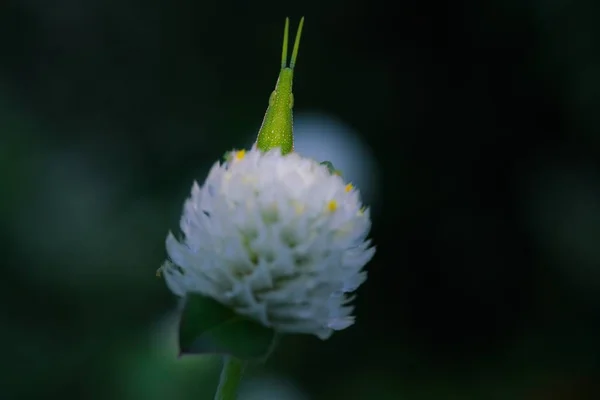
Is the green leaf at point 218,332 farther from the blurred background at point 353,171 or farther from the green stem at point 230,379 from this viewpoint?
the blurred background at point 353,171

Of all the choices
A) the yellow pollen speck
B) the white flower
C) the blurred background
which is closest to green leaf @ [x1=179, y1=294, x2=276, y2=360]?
the white flower

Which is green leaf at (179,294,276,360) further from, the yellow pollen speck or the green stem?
the yellow pollen speck

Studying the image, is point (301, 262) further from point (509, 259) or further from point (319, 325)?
point (509, 259)

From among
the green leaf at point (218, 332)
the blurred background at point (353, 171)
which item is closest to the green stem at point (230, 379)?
the green leaf at point (218, 332)

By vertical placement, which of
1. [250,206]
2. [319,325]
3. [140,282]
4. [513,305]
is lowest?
Result: [319,325]

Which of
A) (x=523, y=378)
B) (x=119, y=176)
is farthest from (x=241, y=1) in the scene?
(x=523, y=378)
